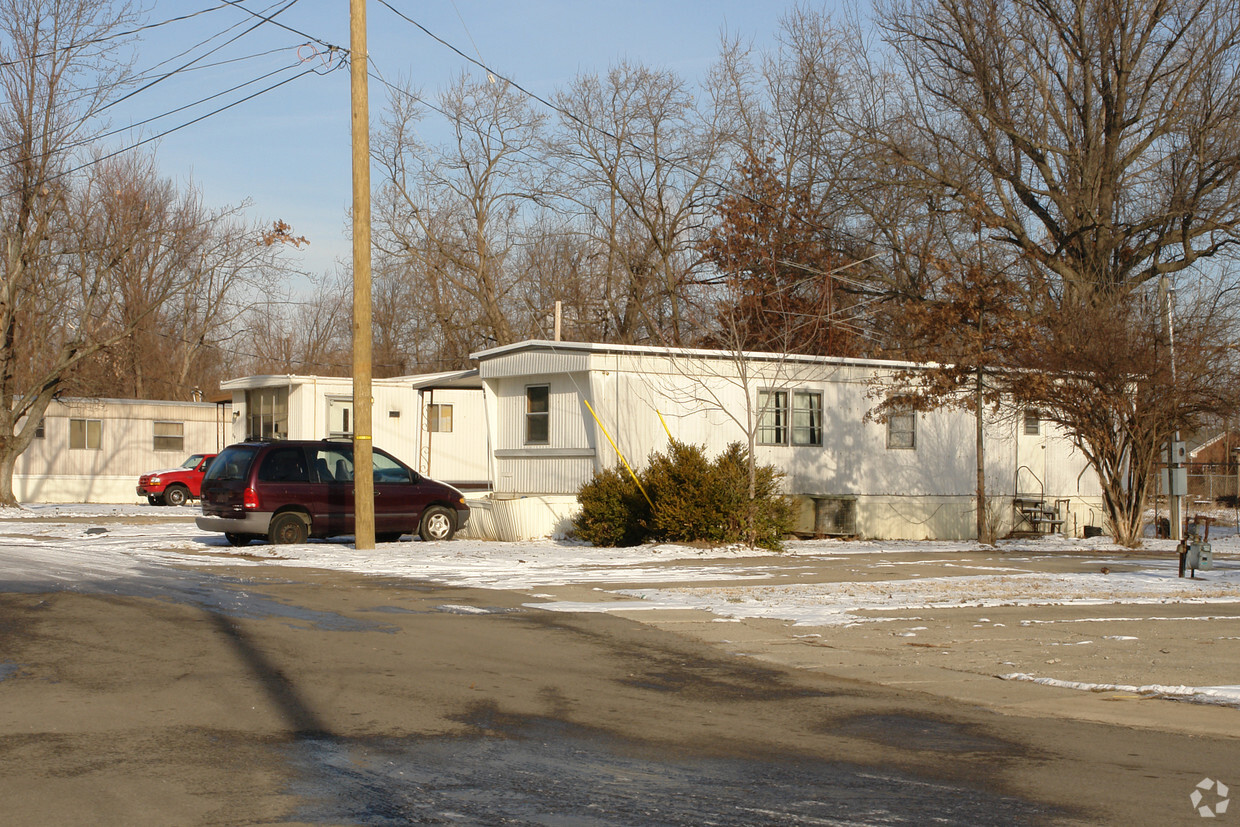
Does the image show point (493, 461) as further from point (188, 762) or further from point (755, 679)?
point (188, 762)

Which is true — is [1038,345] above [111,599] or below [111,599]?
above

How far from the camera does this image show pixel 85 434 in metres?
37.0

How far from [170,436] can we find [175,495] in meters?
3.72

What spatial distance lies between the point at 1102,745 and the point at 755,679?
102 inches

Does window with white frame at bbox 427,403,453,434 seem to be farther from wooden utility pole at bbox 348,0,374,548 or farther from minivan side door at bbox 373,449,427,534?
wooden utility pole at bbox 348,0,374,548

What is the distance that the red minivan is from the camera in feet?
60.6

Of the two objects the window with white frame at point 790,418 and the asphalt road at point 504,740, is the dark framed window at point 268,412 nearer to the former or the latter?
the window with white frame at point 790,418

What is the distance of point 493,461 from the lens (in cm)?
2372

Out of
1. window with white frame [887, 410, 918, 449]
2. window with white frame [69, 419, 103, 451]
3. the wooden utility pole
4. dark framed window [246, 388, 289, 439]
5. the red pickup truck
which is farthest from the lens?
window with white frame [69, 419, 103, 451]

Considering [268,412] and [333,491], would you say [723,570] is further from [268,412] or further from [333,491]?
[268,412]

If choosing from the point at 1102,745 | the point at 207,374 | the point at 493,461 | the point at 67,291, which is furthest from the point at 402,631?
the point at 207,374

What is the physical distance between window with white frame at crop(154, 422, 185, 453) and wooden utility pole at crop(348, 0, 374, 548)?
880 inches

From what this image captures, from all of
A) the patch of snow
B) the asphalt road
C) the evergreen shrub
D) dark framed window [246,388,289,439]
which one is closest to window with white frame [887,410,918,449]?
the evergreen shrub

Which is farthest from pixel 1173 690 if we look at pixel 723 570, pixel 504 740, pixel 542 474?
pixel 542 474
